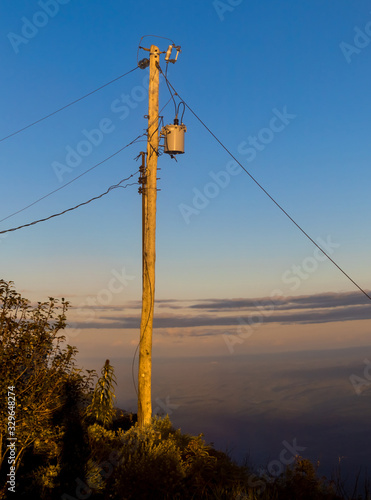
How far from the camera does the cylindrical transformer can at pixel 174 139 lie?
54.0 feet

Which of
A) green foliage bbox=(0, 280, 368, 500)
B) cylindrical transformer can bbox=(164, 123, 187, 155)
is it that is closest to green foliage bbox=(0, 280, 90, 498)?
green foliage bbox=(0, 280, 368, 500)

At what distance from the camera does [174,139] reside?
54.0 feet

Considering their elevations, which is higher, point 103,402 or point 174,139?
point 174,139

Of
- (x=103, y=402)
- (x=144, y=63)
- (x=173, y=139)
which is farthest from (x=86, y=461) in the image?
(x=144, y=63)

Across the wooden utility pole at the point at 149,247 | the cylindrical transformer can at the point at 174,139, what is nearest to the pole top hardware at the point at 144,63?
the wooden utility pole at the point at 149,247

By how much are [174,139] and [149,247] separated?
3.28 metres

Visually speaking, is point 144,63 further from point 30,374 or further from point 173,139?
point 30,374

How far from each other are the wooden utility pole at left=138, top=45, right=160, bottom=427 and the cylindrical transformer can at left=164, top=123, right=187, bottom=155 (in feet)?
1.05

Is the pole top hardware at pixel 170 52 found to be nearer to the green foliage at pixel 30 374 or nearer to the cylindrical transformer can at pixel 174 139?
the cylindrical transformer can at pixel 174 139

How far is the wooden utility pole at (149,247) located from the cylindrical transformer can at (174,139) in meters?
0.32

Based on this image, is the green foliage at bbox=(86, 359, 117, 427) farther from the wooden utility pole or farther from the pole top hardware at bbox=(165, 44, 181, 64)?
the pole top hardware at bbox=(165, 44, 181, 64)

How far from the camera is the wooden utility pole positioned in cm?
1580

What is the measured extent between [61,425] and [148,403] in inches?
99.6

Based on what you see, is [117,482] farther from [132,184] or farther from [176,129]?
[176,129]
